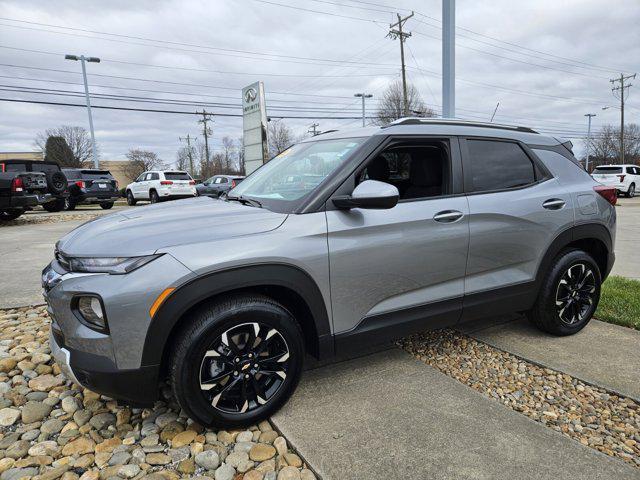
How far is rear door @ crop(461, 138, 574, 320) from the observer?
10.2ft

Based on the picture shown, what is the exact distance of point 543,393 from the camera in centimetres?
279

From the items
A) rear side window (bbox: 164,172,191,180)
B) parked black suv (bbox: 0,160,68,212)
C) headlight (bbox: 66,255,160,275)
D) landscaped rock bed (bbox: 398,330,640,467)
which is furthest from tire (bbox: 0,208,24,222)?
landscaped rock bed (bbox: 398,330,640,467)

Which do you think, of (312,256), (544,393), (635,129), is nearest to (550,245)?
(544,393)

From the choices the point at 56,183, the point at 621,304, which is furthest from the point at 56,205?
the point at 621,304

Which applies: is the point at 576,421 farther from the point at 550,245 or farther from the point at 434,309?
the point at 550,245

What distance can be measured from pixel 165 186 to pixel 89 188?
351cm

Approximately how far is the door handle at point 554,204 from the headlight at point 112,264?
9.48 ft

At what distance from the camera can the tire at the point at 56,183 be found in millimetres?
13438

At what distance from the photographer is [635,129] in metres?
63.0

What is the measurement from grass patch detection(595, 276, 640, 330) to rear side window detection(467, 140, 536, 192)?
1.67 metres

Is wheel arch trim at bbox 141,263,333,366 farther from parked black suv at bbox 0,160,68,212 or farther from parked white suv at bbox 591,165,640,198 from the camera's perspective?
parked white suv at bbox 591,165,640,198

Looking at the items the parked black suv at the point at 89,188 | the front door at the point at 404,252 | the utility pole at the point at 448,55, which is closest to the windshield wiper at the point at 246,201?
the front door at the point at 404,252

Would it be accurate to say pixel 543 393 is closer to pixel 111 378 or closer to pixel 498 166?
pixel 498 166

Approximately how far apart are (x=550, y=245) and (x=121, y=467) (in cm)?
327
